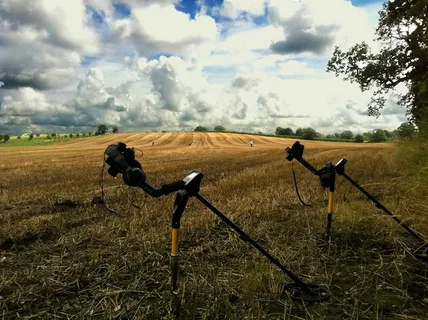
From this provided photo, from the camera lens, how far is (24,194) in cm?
1248

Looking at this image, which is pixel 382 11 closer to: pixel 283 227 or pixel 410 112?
pixel 410 112

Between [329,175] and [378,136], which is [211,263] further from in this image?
[378,136]

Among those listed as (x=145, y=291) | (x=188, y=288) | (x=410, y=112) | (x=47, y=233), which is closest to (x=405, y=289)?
(x=188, y=288)

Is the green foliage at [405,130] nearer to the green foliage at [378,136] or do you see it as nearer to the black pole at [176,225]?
the black pole at [176,225]

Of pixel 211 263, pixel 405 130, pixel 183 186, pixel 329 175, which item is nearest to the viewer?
pixel 183 186

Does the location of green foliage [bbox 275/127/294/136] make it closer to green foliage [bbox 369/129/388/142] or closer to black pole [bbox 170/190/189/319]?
green foliage [bbox 369/129/388/142]

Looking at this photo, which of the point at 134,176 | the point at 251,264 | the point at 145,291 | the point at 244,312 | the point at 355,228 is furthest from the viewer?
the point at 355,228

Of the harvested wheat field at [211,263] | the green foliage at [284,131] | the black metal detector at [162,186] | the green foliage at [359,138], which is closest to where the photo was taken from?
the black metal detector at [162,186]

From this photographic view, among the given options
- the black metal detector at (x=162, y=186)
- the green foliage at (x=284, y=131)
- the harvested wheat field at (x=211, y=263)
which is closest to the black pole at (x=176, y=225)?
the black metal detector at (x=162, y=186)

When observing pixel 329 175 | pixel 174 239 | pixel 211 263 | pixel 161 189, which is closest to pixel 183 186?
pixel 161 189

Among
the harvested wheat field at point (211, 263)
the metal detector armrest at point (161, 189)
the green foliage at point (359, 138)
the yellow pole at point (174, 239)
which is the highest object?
the metal detector armrest at point (161, 189)

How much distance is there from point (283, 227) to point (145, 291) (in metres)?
3.44

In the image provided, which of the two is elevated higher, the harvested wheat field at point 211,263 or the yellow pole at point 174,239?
the yellow pole at point 174,239

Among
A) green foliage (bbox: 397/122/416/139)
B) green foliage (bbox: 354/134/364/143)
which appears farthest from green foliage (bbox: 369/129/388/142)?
green foliage (bbox: 397/122/416/139)
